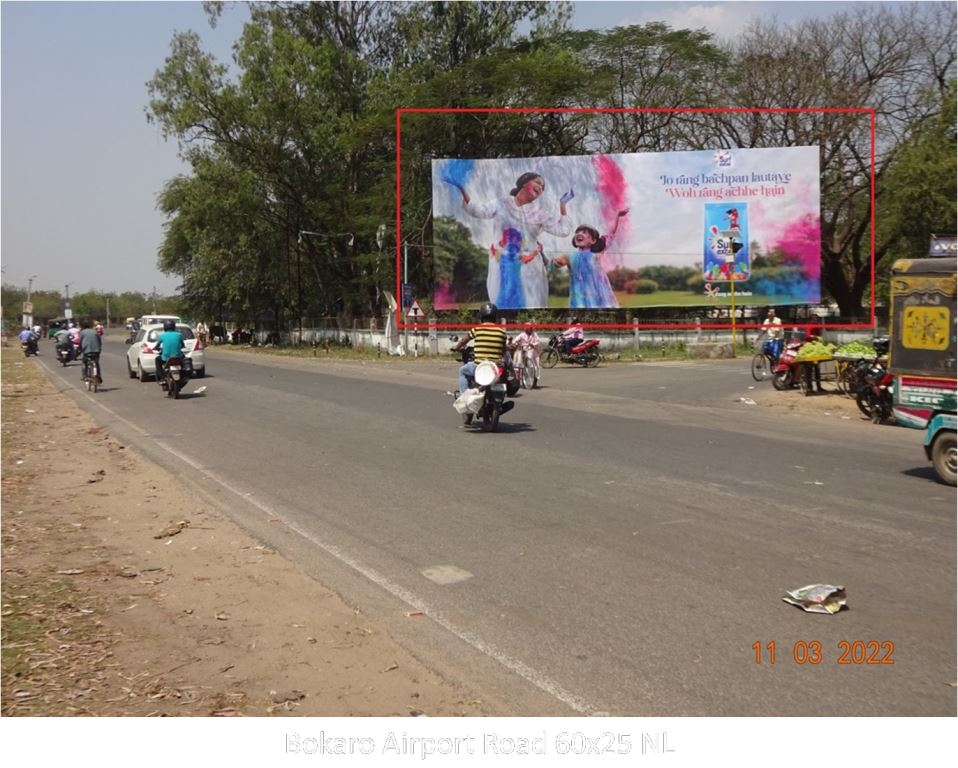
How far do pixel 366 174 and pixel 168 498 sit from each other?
43.2m

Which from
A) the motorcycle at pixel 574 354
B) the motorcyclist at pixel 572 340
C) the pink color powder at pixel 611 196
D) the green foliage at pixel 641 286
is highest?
the pink color powder at pixel 611 196

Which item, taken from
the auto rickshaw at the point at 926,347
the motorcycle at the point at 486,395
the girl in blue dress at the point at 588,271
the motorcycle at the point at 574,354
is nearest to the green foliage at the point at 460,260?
the girl in blue dress at the point at 588,271

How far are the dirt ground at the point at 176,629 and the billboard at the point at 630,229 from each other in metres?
30.3

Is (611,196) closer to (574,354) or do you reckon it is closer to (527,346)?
(574,354)

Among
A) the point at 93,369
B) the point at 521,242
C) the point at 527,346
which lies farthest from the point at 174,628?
the point at 521,242

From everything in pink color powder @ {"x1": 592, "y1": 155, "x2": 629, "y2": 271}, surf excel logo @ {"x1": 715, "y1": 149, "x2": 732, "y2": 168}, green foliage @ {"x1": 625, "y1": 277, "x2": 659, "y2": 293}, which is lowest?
green foliage @ {"x1": 625, "y1": 277, "x2": 659, "y2": 293}

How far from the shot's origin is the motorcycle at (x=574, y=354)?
29.6 meters

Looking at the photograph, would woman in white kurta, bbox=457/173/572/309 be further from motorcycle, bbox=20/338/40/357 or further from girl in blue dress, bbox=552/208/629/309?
motorcycle, bbox=20/338/40/357

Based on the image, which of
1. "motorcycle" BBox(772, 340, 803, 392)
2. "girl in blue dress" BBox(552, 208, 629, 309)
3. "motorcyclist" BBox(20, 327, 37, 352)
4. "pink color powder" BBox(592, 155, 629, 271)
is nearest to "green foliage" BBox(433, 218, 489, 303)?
"girl in blue dress" BBox(552, 208, 629, 309)

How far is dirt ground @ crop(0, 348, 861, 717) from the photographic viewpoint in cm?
405

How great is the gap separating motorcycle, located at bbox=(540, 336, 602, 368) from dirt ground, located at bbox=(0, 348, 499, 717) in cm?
2199

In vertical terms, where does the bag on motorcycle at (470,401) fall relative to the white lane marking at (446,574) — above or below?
above
